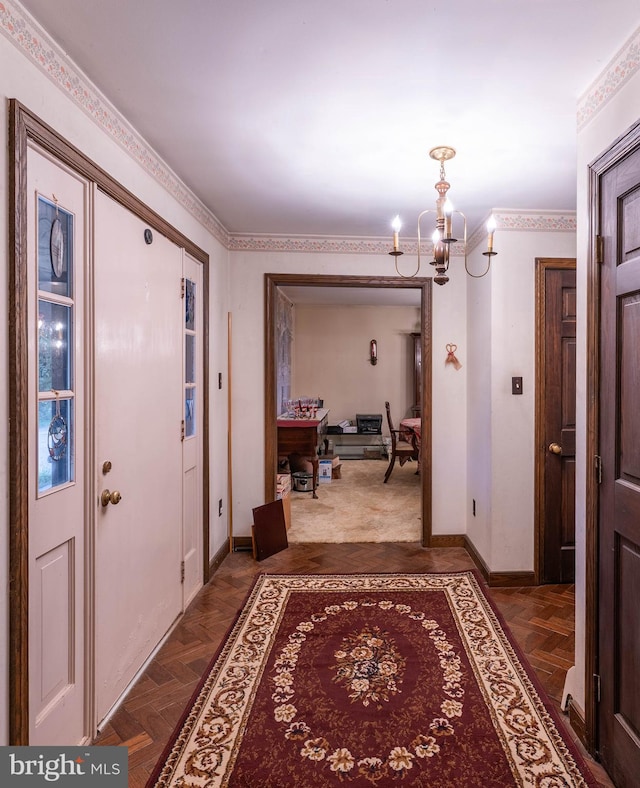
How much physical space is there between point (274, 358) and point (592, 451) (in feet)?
8.36

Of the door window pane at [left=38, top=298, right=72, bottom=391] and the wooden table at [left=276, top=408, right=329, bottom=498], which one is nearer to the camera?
the door window pane at [left=38, top=298, right=72, bottom=391]

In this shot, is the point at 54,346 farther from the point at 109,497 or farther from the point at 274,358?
the point at 274,358

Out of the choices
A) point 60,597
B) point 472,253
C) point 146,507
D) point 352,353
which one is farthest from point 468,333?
point 352,353

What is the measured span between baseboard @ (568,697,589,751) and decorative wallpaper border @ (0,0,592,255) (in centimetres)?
242

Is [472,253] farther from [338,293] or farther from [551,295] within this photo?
[338,293]

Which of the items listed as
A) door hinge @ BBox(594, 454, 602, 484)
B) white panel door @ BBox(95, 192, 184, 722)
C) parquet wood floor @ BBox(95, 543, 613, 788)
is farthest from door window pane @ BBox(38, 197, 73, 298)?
door hinge @ BBox(594, 454, 602, 484)

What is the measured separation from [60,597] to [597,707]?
6.79 feet

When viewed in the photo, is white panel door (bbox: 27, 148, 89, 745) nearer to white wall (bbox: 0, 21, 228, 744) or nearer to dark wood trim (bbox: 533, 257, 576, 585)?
white wall (bbox: 0, 21, 228, 744)

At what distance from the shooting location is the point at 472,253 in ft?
11.7

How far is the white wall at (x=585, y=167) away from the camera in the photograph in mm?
1529

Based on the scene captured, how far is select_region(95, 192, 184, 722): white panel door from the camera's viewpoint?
6.04 feet

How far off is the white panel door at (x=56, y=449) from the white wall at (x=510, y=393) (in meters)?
2.58

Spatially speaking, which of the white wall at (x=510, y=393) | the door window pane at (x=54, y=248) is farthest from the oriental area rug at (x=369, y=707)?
the door window pane at (x=54, y=248)

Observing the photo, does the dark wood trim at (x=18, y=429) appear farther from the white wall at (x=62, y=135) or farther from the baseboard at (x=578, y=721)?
the baseboard at (x=578, y=721)
